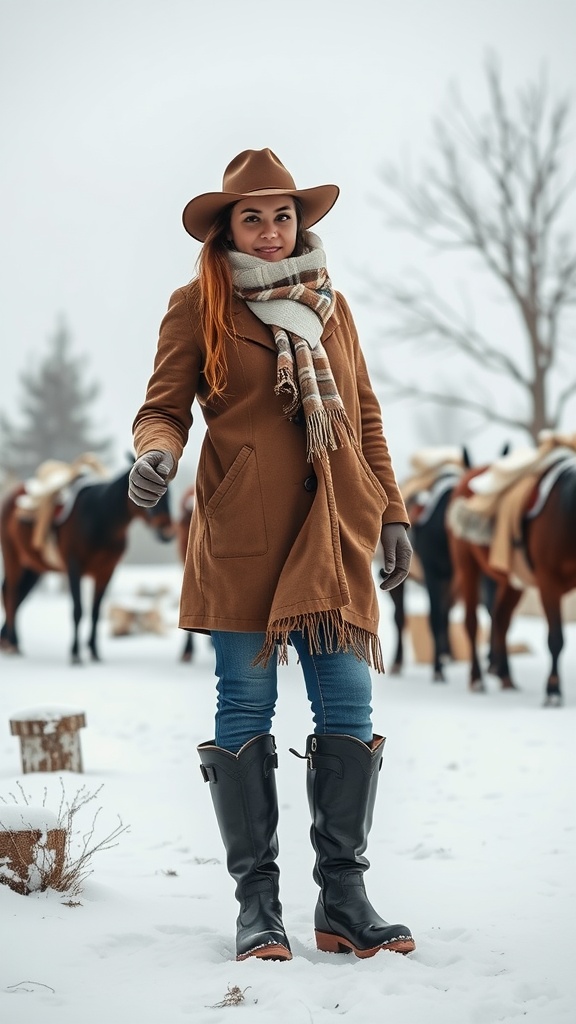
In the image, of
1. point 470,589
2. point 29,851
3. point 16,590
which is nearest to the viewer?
point 29,851

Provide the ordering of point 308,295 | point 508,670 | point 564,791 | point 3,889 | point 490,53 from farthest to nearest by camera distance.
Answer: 1. point 490,53
2. point 508,670
3. point 564,791
4. point 3,889
5. point 308,295

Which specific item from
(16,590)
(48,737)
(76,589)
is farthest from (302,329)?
(16,590)

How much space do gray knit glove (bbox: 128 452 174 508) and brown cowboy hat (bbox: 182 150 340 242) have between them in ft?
2.15

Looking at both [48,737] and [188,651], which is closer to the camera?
[48,737]

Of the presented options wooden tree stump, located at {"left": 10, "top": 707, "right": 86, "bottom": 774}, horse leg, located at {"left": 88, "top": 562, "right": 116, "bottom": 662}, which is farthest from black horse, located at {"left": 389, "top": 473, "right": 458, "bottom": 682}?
wooden tree stump, located at {"left": 10, "top": 707, "right": 86, "bottom": 774}

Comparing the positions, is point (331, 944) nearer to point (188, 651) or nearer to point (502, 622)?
point (502, 622)

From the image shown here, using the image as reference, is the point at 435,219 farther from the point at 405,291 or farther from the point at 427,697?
the point at 427,697

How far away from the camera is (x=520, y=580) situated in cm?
795

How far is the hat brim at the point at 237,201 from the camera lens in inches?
108

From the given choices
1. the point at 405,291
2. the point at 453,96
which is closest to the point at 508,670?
the point at 405,291

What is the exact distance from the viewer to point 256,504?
8.66 feet

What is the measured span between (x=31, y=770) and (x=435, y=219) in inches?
577

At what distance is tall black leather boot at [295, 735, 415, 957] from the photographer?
104 inches

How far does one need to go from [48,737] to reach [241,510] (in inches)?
96.9
